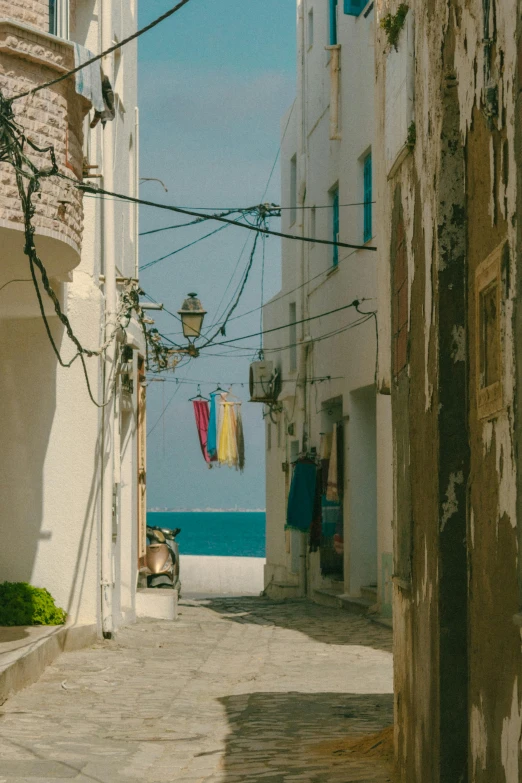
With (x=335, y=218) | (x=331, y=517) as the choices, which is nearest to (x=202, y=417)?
(x=331, y=517)

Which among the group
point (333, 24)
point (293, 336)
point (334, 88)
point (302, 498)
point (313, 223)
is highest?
point (333, 24)

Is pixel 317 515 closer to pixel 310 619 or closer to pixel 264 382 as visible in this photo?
pixel 310 619

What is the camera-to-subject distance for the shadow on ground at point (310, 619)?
55.3 feet

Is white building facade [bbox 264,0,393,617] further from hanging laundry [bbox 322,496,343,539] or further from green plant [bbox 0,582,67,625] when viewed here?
green plant [bbox 0,582,67,625]

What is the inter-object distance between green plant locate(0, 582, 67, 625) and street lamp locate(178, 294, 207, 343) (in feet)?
27.5

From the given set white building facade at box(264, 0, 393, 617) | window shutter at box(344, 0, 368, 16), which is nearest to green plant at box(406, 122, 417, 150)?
white building facade at box(264, 0, 393, 617)

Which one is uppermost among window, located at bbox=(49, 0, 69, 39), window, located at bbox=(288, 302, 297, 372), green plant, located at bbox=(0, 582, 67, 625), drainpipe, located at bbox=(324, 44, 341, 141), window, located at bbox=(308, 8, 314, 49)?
window, located at bbox=(308, 8, 314, 49)

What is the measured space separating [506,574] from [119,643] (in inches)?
464

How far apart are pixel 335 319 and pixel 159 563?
5.92 meters

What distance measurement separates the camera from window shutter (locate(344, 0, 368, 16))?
2166 centimetres

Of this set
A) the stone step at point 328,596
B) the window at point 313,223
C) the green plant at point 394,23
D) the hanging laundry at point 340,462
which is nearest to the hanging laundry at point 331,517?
the hanging laundry at point 340,462

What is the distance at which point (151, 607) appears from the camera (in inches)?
787

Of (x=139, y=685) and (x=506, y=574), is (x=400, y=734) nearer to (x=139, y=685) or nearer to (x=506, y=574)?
(x=506, y=574)

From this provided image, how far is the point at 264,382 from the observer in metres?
30.8
